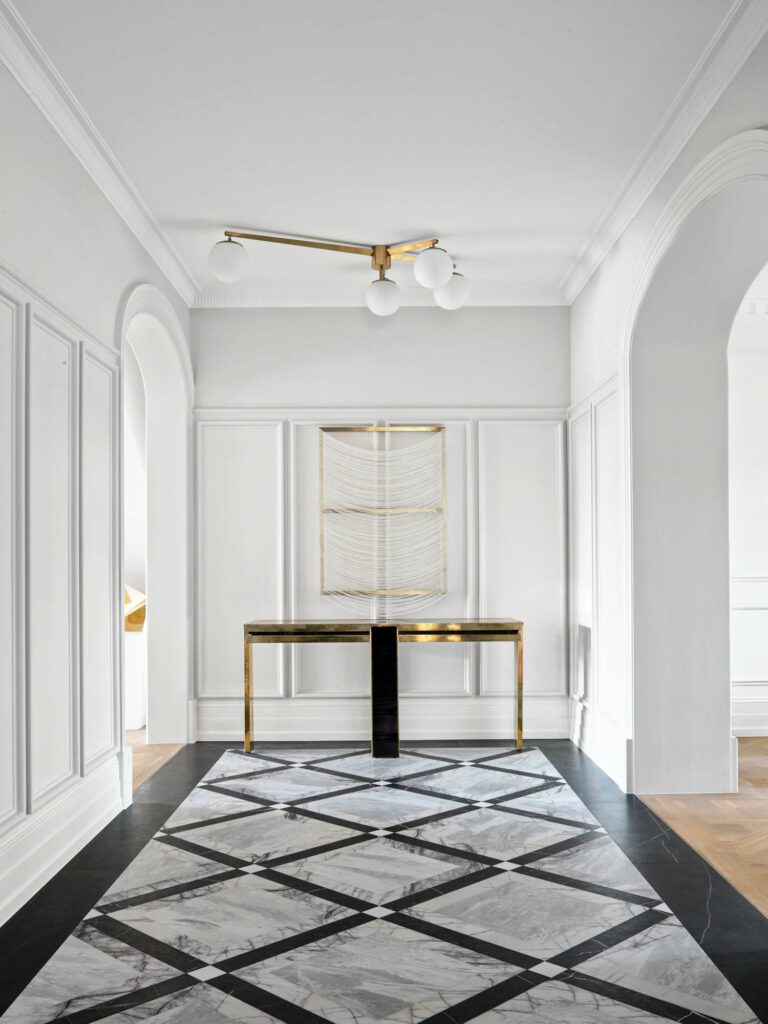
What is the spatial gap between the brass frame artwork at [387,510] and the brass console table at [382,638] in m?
0.46

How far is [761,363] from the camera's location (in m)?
5.75

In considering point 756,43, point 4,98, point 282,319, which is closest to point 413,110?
point 756,43

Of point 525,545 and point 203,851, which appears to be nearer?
point 203,851

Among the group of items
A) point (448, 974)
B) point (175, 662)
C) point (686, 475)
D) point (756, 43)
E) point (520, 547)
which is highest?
point (756, 43)

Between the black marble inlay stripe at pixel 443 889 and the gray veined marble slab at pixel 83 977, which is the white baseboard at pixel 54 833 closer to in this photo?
the gray veined marble slab at pixel 83 977

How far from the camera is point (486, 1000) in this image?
89.5 inches

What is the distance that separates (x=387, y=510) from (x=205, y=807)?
2223 millimetres

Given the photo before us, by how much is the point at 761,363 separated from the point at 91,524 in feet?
14.1

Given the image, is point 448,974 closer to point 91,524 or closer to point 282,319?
point 91,524

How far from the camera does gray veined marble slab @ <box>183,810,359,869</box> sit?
346cm

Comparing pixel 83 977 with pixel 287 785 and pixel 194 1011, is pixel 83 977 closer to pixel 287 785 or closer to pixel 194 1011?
pixel 194 1011

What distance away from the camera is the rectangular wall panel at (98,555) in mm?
3607

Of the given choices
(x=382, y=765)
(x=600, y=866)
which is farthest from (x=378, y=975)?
(x=382, y=765)

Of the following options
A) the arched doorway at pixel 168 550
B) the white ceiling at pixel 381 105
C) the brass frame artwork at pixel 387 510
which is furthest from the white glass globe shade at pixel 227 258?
the brass frame artwork at pixel 387 510
